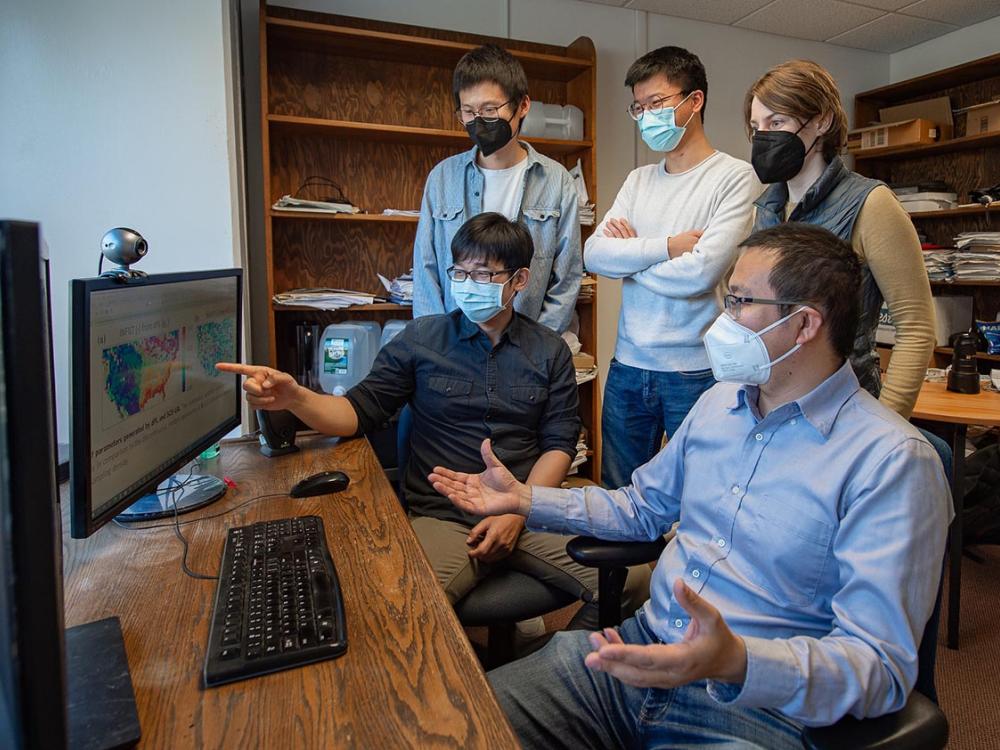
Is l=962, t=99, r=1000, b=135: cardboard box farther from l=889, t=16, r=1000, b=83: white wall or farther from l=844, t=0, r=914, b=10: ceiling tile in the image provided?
l=844, t=0, r=914, b=10: ceiling tile

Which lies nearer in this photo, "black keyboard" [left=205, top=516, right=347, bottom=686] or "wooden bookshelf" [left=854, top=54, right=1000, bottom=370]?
"black keyboard" [left=205, top=516, right=347, bottom=686]

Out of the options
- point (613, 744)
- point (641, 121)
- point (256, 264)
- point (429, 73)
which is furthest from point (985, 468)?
point (256, 264)

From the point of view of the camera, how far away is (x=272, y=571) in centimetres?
94

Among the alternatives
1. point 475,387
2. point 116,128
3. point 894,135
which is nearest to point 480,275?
point 475,387

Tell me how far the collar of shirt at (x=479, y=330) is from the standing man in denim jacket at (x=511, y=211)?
1.15 feet

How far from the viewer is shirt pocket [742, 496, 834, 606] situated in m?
0.94

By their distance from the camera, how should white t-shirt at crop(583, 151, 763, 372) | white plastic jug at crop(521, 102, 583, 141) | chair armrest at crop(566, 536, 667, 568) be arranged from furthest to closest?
white plastic jug at crop(521, 102, 583, 141)
white t-shirt at crop(583, 151, 763, 372)
chair armrest at crop(566, 536, 667, 568)

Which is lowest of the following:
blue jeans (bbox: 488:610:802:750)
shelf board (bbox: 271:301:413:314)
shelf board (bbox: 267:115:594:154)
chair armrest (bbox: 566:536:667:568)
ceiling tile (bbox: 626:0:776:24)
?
blue jeans (bbox: 488:610:802:750)

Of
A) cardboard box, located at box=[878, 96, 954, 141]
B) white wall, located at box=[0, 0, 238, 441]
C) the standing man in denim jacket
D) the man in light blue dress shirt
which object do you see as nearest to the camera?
the man in light blue dress shirt

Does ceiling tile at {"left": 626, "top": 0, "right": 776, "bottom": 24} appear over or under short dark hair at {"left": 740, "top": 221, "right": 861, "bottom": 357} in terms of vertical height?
over

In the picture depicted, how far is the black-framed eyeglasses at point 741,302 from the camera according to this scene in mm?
1069

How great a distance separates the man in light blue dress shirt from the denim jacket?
0.98 m

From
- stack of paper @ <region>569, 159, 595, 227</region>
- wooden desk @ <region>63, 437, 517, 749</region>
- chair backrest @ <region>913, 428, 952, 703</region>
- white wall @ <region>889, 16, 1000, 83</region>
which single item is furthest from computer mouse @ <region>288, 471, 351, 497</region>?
white wall @ <region>889, 16, 1000, 83</region>

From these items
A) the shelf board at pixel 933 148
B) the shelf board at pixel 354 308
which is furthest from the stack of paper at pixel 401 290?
the shelf board at pixel 933 148
